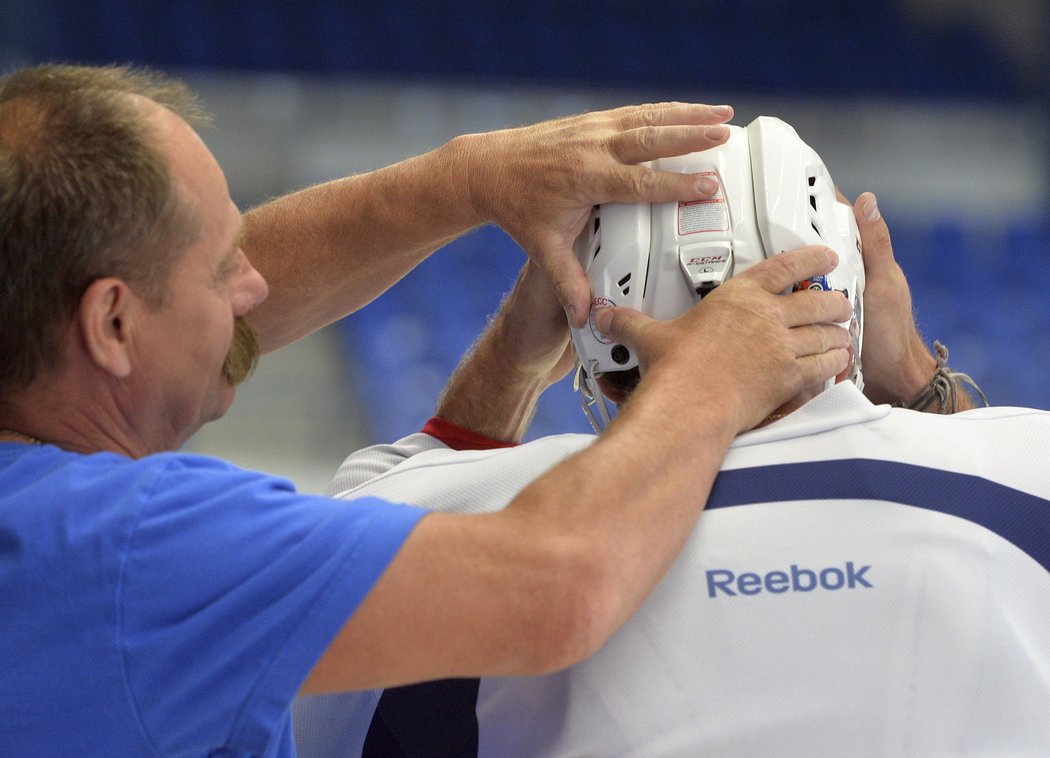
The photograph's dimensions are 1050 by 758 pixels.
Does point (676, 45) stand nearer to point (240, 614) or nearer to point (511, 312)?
point (511, 312)

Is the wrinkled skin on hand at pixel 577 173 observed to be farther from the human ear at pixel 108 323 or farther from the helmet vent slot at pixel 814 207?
the human ear at pixel 108 323

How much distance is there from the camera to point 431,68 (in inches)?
360

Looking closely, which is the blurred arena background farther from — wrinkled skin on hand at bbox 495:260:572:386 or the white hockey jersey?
the white hockey jersey

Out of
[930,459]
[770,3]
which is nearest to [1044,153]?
[770,3]

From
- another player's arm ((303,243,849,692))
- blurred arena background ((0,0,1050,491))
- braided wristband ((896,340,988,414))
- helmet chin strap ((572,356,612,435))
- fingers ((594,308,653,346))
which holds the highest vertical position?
fingers ((594,308,653,346))

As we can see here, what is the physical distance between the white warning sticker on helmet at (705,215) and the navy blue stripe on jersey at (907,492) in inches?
20.2

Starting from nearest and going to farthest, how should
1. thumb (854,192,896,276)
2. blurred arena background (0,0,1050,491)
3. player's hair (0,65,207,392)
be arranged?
1. player's hair (0,65,207,392)
2. thumb (854,192,896,276)
3. blurred arena background (0,0,1050,491)

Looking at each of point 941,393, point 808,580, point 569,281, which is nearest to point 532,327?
point 569,281

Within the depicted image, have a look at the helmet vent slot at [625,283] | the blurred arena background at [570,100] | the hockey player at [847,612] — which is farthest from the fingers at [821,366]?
the blurred arena background at [570,100]

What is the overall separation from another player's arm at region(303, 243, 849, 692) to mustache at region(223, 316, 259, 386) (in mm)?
567

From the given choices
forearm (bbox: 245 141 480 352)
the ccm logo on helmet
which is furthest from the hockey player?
forearm (bbox: 245 141 480 352)

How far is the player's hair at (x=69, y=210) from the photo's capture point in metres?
1.62

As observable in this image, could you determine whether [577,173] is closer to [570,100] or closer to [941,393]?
[941,393]

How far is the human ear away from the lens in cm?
164
